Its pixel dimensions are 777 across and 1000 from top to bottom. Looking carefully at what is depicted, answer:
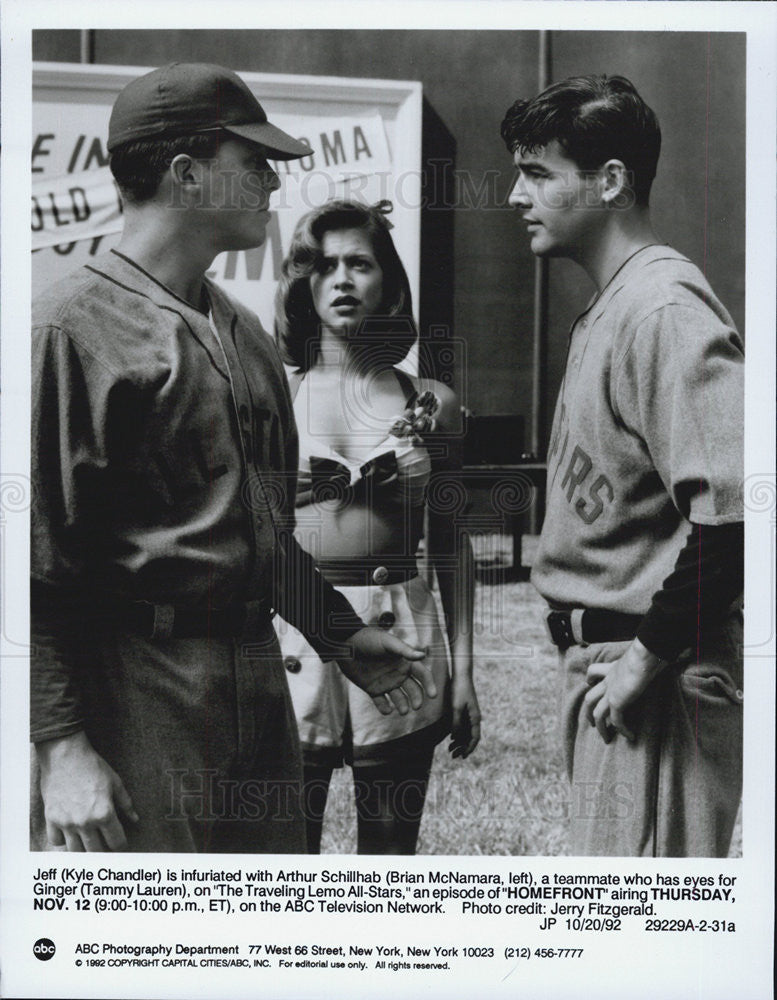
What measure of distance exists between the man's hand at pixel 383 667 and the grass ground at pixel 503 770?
0.50ft

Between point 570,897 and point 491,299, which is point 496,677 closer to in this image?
point 570,897

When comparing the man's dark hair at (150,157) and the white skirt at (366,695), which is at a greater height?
the man's dark hair at (150,157)

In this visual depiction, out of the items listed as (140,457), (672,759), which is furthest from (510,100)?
(672,759)

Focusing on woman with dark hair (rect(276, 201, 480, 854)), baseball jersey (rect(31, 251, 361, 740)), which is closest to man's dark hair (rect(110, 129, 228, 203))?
baseball jersey (rect(31, 251, 361, 740))

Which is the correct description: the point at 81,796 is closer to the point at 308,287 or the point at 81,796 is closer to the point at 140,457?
the point at 140,457

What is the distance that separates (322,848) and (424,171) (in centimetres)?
159

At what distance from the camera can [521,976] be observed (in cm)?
267

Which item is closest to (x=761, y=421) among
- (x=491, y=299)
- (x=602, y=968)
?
(x=491, y=299)

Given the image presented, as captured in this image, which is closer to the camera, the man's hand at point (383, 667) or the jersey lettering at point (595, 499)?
the jersey lettering at point (595, 499)

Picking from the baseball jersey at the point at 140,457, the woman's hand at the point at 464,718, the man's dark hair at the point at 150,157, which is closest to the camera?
the baseball jersey at the point at 140,457

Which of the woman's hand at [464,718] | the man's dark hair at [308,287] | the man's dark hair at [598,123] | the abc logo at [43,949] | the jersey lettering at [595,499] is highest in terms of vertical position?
the man's dark hair at [598,123]

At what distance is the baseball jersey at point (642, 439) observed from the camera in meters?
2.53

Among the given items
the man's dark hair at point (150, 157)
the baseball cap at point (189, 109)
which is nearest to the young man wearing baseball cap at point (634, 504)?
the baseball cap at point (189, 109)

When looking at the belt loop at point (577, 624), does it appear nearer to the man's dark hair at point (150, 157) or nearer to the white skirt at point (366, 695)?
the white skirt at point (366, 695)
